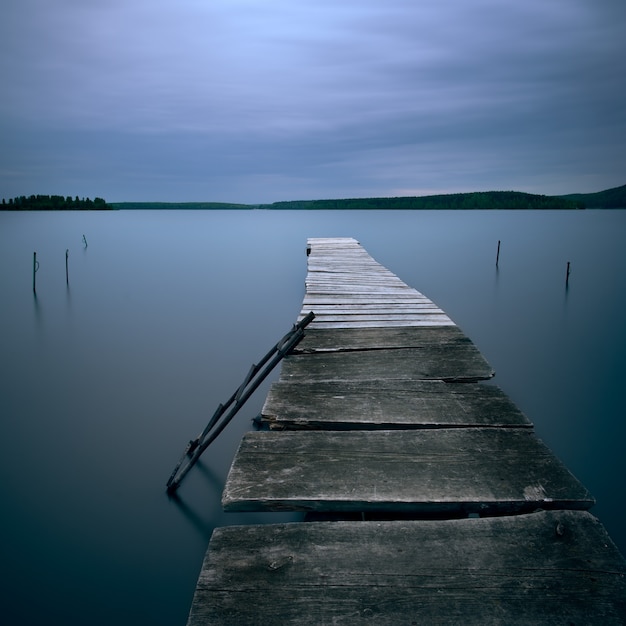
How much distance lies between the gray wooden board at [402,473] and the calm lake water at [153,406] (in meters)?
1.47

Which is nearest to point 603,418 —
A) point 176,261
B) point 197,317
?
point 197,317

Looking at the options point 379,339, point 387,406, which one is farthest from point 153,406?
point 387,406

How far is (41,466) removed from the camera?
443cm

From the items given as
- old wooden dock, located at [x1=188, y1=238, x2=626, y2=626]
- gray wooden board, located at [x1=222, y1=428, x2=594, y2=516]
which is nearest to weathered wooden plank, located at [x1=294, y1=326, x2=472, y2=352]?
old wooden dock, located at [x1=188, y1=238, x2=626, y2=626]

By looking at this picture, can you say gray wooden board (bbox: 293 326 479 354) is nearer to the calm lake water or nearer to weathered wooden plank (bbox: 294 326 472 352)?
weathered wooden plank (bbox: 294 326 472 352)

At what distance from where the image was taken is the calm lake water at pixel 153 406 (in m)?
3.23

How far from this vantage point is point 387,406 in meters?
2.93

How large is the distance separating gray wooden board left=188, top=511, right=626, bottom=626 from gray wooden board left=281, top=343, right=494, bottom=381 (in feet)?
5.72

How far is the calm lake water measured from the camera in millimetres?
3230

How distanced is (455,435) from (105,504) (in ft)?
9.47

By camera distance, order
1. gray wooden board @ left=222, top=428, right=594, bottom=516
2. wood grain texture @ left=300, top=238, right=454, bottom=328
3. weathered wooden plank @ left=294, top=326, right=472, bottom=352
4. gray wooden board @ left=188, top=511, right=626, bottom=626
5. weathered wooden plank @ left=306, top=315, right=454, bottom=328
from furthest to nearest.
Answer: wood grain texture @ left=300, top=238, right=454, bottom=328 → weathered wooden plank @ left=306, top=315, right=454, bottom=328 → weathered wooden plank @ left=294, top=326, right=472, bottom=352 → gray wooden board @ left=222, top=428, right=594, bottom=516 → gray wooden board @ left=188, top=511, right=626, bottom=626

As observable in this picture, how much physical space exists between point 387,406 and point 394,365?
98 cm

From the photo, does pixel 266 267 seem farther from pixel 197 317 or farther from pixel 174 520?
pixel 174 520

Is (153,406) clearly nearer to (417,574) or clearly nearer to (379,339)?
(379,339)
